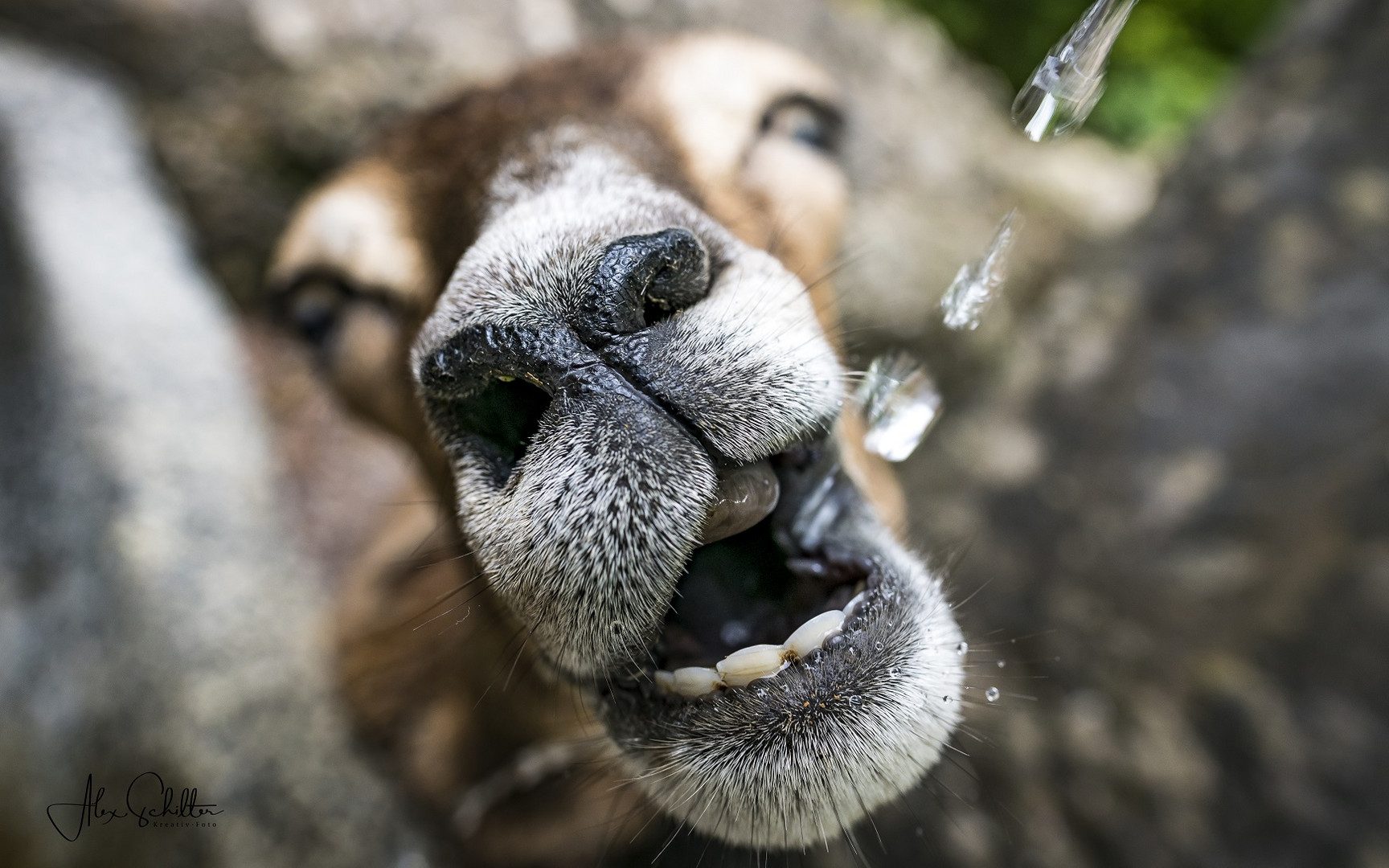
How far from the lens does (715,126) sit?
213 cm

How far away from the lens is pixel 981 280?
150 cm

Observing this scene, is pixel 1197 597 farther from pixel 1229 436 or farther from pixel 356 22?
pixel 356 22

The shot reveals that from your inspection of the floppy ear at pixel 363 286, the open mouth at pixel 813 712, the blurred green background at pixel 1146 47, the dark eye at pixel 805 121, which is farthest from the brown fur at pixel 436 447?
the blurred green background at pixel 1146 47

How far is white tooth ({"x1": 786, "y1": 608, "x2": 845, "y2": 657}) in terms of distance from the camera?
121cm

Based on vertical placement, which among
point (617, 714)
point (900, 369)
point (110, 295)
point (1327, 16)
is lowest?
point (110, 295)

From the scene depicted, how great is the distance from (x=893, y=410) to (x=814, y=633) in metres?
0.58

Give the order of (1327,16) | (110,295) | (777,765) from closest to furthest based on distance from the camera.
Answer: (777,765) < (110,295) < (1327,16)

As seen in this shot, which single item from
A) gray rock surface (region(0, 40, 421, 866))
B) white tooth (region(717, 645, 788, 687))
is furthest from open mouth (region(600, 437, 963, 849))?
gray rock surface (region(0, 40, 421, 866))

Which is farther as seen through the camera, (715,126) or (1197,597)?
(1197,597)

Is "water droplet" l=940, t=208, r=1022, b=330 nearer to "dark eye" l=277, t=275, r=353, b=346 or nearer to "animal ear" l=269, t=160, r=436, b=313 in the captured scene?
"animal ear" l=269, t=160, r=436, b=313

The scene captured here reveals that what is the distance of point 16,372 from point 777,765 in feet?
11.4

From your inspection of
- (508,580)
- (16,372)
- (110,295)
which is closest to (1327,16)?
(508,580)

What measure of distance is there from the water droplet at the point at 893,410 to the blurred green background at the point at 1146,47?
16.7 ft

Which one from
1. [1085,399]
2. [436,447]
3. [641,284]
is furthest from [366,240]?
[1085,399]
